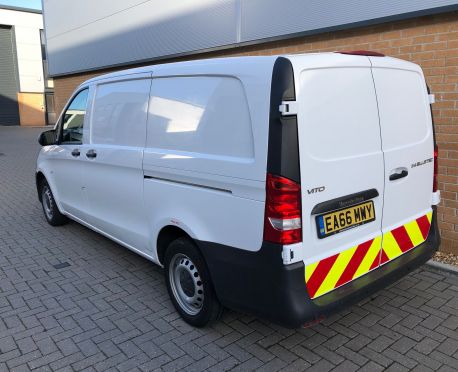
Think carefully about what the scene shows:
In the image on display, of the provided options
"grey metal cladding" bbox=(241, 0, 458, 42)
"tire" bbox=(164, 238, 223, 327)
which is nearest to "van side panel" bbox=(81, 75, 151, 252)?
"tire" bbox=(164, 238, 223, 327)

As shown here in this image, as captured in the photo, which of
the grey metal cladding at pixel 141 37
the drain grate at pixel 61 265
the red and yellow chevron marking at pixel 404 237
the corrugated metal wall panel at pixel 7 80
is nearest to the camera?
the red and yellow chevron marking at pixel 404 237

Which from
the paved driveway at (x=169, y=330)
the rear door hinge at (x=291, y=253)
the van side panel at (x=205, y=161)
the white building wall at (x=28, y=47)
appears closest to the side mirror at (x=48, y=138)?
the paved driveway at (x=169, y=330)

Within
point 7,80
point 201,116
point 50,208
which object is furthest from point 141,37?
point 7,80

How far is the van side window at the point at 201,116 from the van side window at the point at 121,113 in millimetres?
147

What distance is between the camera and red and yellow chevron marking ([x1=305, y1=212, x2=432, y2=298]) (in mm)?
2520

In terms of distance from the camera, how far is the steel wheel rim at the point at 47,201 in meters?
5.71

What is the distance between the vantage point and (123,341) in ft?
10.0

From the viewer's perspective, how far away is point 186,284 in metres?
3.26

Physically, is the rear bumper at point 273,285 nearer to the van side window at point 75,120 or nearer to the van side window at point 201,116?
the van side window at point 201,116

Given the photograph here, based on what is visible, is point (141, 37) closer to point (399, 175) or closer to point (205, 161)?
point (205, 161)

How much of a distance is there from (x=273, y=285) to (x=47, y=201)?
444 centimetres

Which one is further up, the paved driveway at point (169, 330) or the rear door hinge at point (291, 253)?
the rear door hinge at point (291, 253)

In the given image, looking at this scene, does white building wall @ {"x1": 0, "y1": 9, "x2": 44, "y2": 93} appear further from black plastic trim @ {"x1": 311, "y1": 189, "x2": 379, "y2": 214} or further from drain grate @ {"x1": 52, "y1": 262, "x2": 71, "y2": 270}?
black plastic trim @ {"x1": 311, "y1": 189, "x2": 379, "y2": 214}

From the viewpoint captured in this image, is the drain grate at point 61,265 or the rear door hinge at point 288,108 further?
the drain grate at point 61,265
